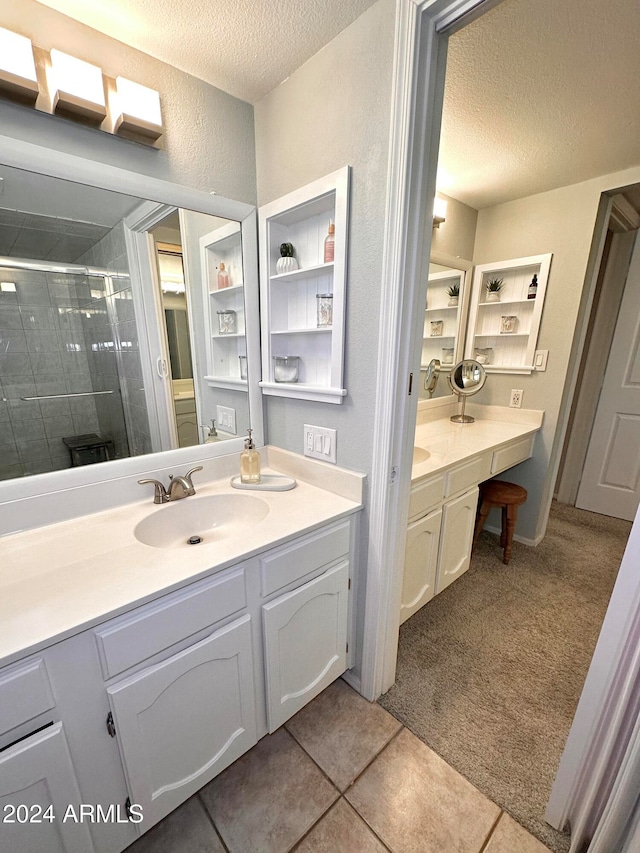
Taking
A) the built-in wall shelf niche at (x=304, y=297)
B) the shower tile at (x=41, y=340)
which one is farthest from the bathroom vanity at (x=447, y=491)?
the shower tile at (x=41, y=340)

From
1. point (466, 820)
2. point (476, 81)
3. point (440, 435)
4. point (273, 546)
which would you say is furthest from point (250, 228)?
point (466, 820)

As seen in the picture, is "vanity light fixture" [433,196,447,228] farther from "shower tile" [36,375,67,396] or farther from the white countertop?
"shower tile" [36,375,67,396]

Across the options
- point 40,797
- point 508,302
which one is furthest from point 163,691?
point 508,302

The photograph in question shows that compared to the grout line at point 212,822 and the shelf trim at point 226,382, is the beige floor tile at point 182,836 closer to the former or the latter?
the grout line at point 212,822

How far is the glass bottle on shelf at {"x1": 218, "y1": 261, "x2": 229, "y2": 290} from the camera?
1.38 m

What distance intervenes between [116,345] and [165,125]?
0.74 m

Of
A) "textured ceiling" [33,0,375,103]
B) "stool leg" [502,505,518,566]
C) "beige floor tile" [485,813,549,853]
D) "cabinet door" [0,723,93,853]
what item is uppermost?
"textured ceiling" [33,0,375,103]

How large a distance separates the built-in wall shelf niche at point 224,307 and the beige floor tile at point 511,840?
1657 mm

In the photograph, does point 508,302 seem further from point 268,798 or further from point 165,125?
point 268,798

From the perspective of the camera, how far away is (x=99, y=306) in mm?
1093

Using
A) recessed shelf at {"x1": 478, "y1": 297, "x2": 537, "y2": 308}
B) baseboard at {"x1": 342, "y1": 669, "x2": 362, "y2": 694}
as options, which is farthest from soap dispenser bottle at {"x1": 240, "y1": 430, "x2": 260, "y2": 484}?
recessed shelf at {"x1": 478, "y1": 297, "x2": 537, "y2": 308}

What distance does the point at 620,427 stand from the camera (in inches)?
106

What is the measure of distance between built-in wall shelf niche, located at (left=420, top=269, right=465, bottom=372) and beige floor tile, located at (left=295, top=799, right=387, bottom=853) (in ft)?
6.98

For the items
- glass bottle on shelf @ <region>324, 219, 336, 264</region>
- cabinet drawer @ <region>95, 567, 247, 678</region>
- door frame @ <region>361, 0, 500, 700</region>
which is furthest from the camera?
glass bottle on shelf @ <region>324, 219, 336, 264</region>
